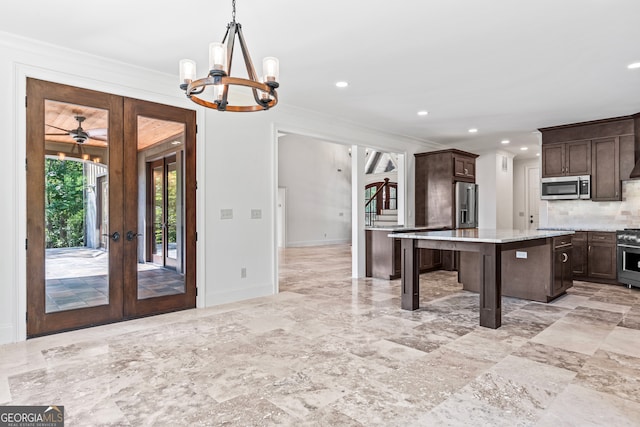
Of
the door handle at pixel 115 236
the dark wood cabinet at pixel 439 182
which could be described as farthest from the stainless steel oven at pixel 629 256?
the door handle at pixel 115 236

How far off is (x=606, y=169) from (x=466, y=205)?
2.27 metres

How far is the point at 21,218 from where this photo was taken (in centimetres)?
339

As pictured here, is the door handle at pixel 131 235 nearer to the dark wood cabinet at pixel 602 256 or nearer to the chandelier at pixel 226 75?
the chandelier at pixel 226 75

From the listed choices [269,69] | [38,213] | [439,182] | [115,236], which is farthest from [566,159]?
[38,213]

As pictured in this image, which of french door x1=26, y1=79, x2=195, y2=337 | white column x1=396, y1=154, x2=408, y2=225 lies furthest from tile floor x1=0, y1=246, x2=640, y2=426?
white column x1=396, y1=154, x2=408, y2=225

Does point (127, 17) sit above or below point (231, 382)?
above

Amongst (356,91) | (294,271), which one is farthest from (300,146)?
(356,91)

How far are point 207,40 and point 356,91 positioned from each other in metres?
2.03

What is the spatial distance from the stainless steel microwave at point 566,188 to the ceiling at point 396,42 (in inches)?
53.5

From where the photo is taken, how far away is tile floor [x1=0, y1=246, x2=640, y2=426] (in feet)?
7.00

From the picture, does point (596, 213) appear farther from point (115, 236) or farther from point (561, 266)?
point (115, 236)

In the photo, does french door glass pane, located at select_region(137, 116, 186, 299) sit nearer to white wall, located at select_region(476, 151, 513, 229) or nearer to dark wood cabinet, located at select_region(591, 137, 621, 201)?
dark wood cabinet, located at select_region(591, 137, 621, 201)

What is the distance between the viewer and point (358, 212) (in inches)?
259

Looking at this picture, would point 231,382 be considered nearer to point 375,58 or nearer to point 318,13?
point 318,13
